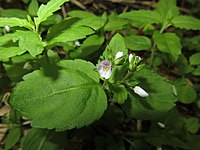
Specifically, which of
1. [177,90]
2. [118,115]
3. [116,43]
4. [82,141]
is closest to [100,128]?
[82,141]

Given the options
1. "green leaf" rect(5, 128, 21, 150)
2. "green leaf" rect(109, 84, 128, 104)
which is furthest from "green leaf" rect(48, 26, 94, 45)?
"green leaf" rect(5, 128, 21, 150)

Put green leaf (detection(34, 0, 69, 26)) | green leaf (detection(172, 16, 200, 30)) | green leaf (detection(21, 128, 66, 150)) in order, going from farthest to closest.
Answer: green leaf (detection(172, 16, 200, 30))
green leaf (detection(21, 128, 66, 150))
green leaf (detection(34, 0, 69, 26))

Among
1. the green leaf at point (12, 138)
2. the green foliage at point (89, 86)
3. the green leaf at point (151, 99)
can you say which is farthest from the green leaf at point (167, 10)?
the green leaf at point (12, 138)

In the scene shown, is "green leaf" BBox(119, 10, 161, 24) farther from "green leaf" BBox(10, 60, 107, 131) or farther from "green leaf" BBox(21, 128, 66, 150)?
"green leaf" BBox(21, 128, 66, 150)

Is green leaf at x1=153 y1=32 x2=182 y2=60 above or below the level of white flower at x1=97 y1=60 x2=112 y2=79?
below

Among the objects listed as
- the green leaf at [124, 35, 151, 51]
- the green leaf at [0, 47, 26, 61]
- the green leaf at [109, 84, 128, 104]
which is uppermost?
the green leaf at [0, 47, 26, 61]

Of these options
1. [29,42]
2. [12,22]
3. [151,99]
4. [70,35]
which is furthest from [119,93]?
[12,22]

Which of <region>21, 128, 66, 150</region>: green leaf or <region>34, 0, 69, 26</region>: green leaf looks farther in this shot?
<region>21, 128, 66, 150</region>: green leaf

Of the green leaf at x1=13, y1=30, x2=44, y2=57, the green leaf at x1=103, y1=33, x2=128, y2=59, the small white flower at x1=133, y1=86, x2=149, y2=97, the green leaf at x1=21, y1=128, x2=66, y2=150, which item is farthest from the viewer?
the green leaf at x1=21, y1=128, x2=66, y2=150

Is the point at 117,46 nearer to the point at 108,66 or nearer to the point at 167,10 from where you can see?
the point at 108,66
